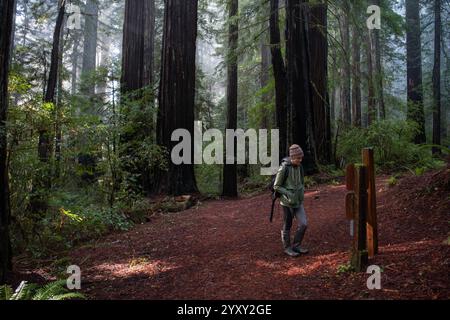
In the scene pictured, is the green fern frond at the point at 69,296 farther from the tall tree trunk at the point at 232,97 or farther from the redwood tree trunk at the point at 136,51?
the tall tree trunk at the point at 232,97

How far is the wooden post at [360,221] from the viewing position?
179 inches

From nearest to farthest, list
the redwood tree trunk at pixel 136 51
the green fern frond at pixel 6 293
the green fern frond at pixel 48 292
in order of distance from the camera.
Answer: the green fern frond at pixel 6 293, the green fern frond at pixel 48 292, the redwood tree trunk at pixel 136 51

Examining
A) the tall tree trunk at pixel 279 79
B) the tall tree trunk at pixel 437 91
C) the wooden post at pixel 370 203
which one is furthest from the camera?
the tall tree trunk at pixel 437 91

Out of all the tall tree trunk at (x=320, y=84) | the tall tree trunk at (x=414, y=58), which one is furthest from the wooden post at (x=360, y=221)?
the tall tree trunk at (x=414, y=58)

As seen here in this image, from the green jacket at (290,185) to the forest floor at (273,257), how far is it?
31.9 inches

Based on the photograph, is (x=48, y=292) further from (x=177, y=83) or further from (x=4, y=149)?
(x=177, y=83)

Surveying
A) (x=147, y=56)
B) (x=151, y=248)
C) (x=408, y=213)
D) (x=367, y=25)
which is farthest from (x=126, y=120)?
(x=367, y=25)

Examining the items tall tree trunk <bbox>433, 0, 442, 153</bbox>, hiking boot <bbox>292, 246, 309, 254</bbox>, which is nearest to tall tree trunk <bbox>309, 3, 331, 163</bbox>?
hiking boot <bbox>292, 246, 309, 254</bbox>

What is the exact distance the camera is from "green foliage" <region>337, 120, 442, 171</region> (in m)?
12.6

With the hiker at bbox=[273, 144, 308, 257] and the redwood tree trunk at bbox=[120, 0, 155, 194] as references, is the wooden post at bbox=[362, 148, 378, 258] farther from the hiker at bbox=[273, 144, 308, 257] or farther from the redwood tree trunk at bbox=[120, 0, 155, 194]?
the redwood tree trunk at bbox=[120, 0, 155, 194]

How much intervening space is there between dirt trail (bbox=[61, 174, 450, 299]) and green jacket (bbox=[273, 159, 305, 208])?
813 millimetres

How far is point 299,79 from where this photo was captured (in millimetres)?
11992

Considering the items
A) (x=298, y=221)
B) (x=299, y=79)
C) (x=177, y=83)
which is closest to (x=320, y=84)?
(x=299, y=79)

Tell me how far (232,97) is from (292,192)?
917cm
